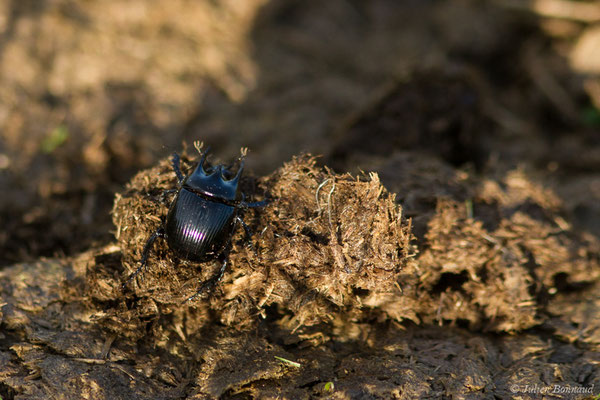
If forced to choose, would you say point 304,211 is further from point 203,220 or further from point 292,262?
point 203,220

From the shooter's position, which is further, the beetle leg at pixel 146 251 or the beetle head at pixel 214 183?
the beetle head at pixel 214 183

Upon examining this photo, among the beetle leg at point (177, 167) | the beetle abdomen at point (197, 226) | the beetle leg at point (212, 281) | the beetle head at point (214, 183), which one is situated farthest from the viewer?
the beetle leg at point (177, 167)

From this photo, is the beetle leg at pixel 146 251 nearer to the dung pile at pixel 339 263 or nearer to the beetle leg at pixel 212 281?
the dung pile at pixel 339 263

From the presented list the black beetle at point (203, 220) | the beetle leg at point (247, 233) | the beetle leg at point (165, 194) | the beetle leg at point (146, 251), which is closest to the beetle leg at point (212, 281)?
the black beetle at point (203, 220)

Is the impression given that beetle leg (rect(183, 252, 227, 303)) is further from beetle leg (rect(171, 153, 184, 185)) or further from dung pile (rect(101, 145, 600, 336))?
beetle leg (rect(171, 153, 184, 185))

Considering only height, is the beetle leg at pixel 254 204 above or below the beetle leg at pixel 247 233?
above

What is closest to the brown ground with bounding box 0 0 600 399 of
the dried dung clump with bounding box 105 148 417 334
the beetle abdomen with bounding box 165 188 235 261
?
the dried dung clump with bounding box 105 148 417 334

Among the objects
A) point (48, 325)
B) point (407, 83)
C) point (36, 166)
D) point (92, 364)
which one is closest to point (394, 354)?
point (92, 364)

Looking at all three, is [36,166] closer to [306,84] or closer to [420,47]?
[306,84]
